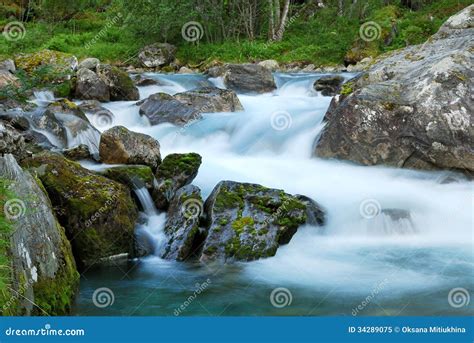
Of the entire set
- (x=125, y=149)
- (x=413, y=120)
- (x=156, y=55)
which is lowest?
(x=156, y=55)

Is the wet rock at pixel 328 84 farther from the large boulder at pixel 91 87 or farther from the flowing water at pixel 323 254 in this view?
the large boulder at pixel 91 87

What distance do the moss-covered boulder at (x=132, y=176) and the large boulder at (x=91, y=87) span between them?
25.5ft

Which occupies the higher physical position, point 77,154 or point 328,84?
point 77,154

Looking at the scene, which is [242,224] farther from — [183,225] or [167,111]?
[167,111]

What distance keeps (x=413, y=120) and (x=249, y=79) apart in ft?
34.0

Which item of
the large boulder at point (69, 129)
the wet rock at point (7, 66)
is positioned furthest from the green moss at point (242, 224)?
the wet rock at point (7, 66)

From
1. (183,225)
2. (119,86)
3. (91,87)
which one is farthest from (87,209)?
(119,86)

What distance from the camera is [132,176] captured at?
9.00 meters

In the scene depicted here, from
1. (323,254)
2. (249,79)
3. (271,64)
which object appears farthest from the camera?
(271,64)

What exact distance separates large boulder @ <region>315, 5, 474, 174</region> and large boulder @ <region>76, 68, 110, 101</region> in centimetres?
786

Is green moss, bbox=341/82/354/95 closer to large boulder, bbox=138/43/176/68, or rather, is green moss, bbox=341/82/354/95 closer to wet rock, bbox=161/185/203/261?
wet rock, bbox=161/185/203/261

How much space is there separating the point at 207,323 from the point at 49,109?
389 inches

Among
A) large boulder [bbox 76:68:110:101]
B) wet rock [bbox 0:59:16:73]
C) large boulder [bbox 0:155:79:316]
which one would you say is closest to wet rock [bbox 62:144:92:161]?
large boulder [bbox 0:155:79:316]

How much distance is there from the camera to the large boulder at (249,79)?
19719 millimetres
